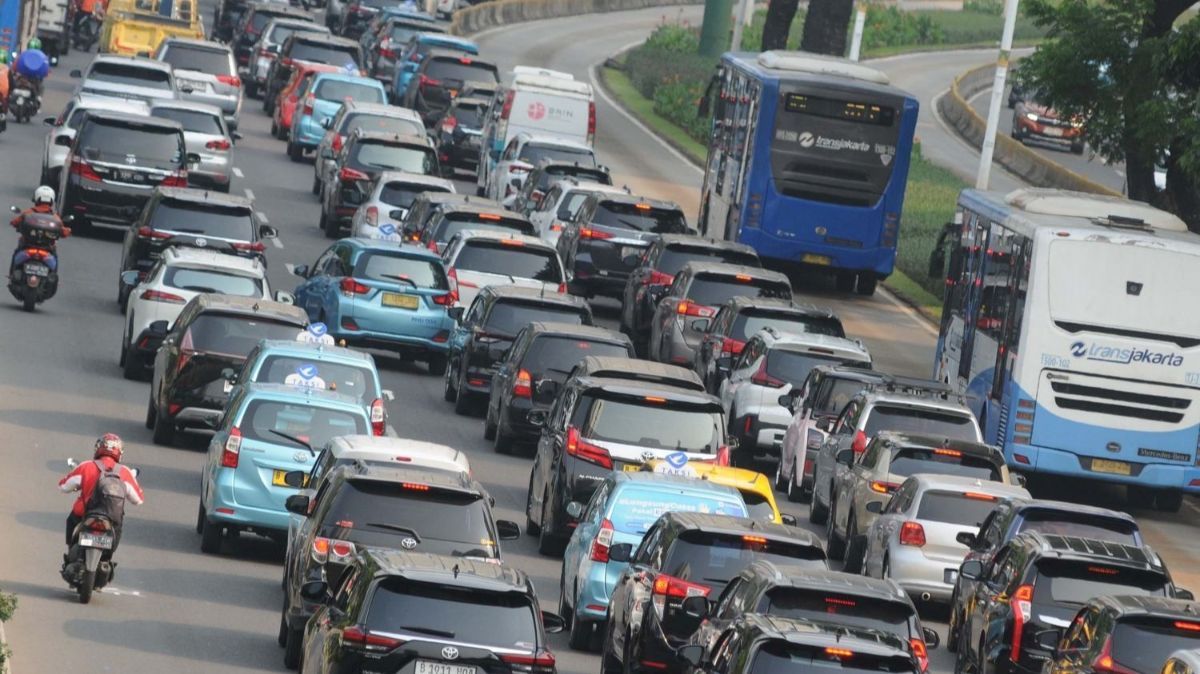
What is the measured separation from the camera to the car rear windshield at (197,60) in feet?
181

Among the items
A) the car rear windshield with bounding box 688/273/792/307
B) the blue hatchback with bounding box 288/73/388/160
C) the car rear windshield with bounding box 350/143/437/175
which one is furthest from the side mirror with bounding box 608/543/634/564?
the blue hatchback with bounding box 288/73/388/160

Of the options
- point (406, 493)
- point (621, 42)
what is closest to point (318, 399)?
point (406, 493)

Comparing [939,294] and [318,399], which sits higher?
[318,399]

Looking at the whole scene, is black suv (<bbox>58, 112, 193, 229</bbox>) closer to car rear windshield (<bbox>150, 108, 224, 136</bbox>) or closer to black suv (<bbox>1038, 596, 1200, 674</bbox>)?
car rear windshield (<bbox>150, 108, 224, 136</bbox>)

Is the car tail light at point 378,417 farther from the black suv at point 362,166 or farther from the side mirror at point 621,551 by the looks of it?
the black suv at point 362,166

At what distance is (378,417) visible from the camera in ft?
78.0

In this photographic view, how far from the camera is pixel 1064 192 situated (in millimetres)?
32344

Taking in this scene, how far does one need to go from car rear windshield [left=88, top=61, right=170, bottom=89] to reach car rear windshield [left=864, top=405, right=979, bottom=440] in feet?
84.8

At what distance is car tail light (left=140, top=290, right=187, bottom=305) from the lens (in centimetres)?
3027

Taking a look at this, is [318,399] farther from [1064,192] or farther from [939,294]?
[939,294]

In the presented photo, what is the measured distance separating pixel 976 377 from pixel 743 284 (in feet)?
12.2

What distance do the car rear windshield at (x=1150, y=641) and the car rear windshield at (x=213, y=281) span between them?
1640 centimetres

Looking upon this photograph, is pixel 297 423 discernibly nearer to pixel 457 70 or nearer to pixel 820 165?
pixel 820 165

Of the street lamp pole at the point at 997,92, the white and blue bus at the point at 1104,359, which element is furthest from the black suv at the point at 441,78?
the white and blue bus at the point at 1104,359
